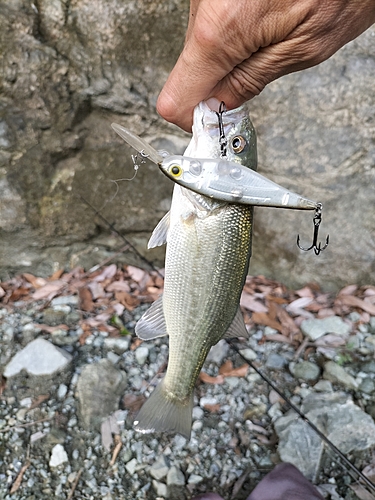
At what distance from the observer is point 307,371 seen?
3.11 metres

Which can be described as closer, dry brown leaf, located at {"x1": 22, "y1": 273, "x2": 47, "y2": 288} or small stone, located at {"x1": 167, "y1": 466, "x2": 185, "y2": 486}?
small stone, located at {"x1": 167, "y1": 466, "x2": 185, "y2": 486}

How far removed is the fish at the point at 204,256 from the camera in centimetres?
166

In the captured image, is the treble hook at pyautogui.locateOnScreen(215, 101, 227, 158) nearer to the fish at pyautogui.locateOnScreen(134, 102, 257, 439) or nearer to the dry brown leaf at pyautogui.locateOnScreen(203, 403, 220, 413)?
the fish at pyautogui.locateOnScreen(134, 102, 257, 439)

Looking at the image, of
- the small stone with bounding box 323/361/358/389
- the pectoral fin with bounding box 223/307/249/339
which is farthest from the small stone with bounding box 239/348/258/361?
the pectoral fin with bounding box 223/307/249/339

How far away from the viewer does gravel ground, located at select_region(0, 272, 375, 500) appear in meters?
2.56

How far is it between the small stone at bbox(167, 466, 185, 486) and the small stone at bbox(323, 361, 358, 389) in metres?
1.15

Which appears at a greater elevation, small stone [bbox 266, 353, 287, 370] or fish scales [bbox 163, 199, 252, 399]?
fish scales [bbox 163, 199, 252, 399]

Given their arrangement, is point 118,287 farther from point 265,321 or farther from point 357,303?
point 357,303

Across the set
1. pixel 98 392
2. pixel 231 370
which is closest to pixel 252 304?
pixel 231 370

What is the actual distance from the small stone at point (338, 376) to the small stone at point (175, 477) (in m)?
1.15

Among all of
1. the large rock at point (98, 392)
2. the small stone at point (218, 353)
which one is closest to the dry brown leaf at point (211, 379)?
the small stone at point (218, 353)

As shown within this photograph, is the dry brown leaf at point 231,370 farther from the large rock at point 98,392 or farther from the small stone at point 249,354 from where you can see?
the large rock at point 98,392

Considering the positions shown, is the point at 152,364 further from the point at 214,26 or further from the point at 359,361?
the point at 214,26

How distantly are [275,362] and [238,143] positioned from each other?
6.37 feet
